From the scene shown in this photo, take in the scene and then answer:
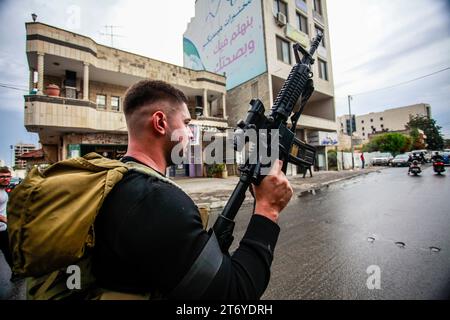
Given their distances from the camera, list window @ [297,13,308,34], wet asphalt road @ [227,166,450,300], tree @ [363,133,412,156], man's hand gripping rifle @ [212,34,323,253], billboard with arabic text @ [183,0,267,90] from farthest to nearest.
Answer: tree @ [363,133,412,156], window @ [297,13,308,34], billboard with arabic text @ [183,0,267,90], wet asphalt road @ [227,166,450,300], man's hand gripping rifle @ [212,34,323,253]

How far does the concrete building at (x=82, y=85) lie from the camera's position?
1020 cm

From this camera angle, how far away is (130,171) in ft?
3.02

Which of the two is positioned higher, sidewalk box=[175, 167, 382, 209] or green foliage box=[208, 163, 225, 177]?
green foliage box=[208, 163, 225, 177]

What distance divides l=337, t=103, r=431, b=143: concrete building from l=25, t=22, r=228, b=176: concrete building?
53.1 meters

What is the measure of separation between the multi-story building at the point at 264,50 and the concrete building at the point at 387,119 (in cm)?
3745

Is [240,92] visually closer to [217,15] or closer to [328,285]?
[217,15]

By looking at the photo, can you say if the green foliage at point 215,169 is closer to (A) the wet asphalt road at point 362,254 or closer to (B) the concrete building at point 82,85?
(B) the concrete building at point 82,85

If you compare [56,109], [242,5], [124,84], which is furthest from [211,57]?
[56,109]

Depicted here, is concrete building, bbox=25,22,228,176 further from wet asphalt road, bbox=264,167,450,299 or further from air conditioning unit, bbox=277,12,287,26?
wet asphalt road, bbox=264,167,450,299

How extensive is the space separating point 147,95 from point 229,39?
2219cm

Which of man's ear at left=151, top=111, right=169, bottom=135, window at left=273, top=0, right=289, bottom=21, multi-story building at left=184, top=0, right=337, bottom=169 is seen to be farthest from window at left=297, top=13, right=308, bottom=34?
man's ear at left=151, top=111, right=169, bottom=135

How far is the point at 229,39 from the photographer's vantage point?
20.2 m

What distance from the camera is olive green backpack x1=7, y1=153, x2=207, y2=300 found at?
0.71 m
